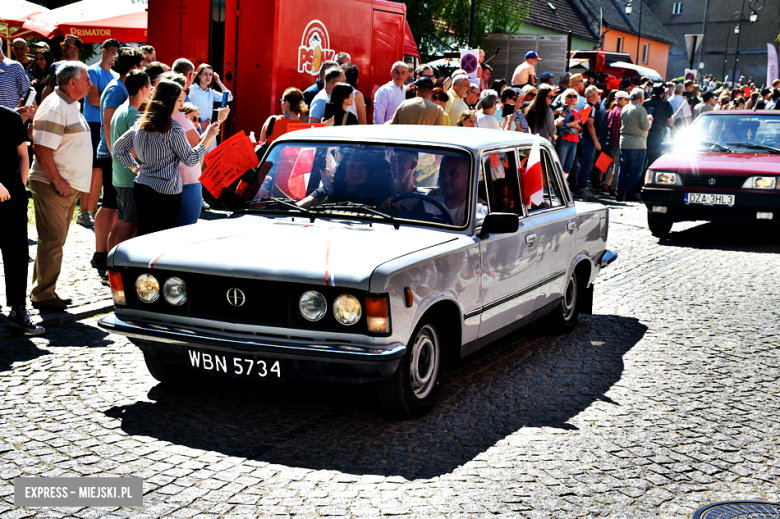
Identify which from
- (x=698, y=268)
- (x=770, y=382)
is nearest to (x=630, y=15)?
(x=698, y=268)

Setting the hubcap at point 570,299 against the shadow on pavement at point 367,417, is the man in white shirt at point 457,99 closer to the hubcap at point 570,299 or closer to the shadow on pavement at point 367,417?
the hubcap at point 570,299

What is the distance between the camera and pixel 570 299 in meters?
7.69

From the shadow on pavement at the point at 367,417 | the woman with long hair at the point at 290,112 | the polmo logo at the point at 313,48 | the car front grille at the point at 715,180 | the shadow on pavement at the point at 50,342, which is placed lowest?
the shadow on pavement at the point at 50,342

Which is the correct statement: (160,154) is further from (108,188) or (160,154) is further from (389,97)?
(389,97)

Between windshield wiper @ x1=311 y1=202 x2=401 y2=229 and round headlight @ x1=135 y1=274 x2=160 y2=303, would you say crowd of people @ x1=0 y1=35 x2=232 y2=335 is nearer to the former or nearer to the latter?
windshield wiper @ x1=311 y1=202 x2=401 y2=229

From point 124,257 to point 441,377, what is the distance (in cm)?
196

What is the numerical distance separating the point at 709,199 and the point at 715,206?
12 cm

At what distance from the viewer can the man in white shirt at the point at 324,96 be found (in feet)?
38.0

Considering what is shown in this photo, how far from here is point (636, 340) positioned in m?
7.55

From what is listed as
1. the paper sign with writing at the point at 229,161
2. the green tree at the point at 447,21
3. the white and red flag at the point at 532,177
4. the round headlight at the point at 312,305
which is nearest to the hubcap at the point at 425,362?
the round headlight at the point at 312,305

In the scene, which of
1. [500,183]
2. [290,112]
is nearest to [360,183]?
[500,183]

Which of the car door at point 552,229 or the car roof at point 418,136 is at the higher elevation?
the car roof at point 418,136

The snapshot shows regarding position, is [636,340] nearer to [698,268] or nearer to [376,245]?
[376,245]

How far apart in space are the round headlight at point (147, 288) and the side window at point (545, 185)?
2.74m
